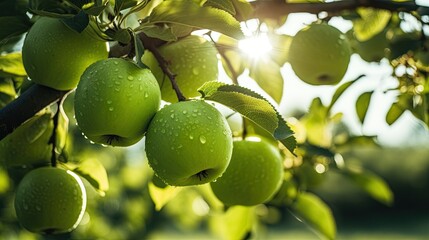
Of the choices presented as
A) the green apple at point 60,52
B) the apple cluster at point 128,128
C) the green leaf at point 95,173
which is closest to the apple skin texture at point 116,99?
the apple cluster at point 128,128

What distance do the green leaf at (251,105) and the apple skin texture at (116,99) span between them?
3.1 inches

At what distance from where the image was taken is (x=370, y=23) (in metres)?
1.43

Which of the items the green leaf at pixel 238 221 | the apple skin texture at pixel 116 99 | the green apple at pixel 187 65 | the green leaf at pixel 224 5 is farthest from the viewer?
the green leaf at pixel 238 221

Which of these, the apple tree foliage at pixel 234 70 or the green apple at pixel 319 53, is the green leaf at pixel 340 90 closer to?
the apple tree foliage at pixel 234 70

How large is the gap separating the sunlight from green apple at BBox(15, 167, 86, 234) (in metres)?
0.40

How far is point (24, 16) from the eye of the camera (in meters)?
0.98

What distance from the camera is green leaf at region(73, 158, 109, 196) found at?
1125 mm

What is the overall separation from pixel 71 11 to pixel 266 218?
4.46ft

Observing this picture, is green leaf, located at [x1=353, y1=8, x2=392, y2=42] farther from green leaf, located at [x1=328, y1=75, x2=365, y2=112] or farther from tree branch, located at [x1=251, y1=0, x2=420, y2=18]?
tree branch, located at [x1=251, y1=0, x2=420, y2=18]

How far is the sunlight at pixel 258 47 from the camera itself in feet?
3.67

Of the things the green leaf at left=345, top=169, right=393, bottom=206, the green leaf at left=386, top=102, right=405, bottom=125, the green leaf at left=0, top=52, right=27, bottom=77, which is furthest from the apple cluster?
the green leaf at left=345, top=169, right=393, bottom=206

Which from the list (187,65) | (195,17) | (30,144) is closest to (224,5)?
(195,17)

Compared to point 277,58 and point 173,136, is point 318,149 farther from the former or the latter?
point 173,136

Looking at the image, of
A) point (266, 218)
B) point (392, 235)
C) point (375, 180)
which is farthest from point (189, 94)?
point (392, 235)
